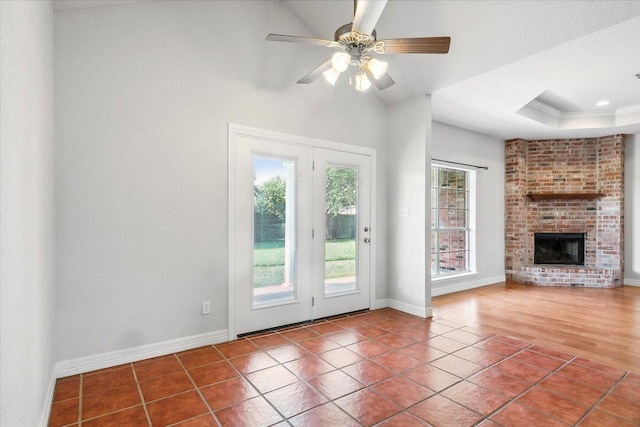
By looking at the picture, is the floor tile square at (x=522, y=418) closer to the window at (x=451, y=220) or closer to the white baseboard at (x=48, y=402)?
the white baseboard at (x=48, y=402)

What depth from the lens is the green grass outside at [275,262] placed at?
3.53 meters

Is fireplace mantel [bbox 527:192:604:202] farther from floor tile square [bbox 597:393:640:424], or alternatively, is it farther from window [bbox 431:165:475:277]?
floor tile square [bbox 597:393:640:424]

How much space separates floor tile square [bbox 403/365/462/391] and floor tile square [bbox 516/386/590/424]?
0.46 m

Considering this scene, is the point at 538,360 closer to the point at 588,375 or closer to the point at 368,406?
the point at 588,375

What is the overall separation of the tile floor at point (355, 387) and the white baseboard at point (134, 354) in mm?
65

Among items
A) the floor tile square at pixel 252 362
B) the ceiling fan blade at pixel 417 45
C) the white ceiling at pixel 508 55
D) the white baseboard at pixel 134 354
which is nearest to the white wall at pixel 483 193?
the white ceiling at pixel 508 55

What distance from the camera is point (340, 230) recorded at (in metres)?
4.16

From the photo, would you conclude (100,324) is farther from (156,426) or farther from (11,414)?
(11,414)

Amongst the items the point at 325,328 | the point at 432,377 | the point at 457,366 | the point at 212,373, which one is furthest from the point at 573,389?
the point at 212,373

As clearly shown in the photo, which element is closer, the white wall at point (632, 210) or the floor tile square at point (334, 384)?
the floor tile square at point (334, 384)

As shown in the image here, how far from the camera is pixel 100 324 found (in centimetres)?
270

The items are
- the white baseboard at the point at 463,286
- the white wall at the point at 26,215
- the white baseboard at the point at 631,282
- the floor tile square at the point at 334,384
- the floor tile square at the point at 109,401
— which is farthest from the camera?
the white baseboard at the point at 631,282

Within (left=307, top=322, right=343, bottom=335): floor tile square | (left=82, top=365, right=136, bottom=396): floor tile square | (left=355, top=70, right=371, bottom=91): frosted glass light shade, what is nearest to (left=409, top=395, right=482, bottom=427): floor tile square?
(left=307, top=322, right=343, bottom=335): floor tile square

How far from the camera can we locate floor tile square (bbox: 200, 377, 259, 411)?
7.36 ft
